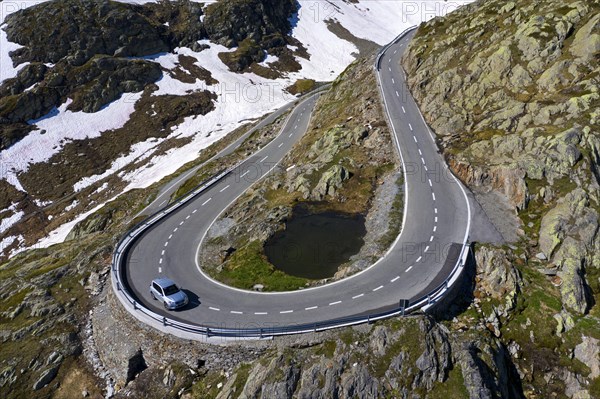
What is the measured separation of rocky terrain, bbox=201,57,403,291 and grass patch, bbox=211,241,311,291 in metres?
0.07

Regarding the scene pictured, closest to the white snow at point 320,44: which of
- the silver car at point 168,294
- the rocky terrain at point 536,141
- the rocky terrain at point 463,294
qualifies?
the rocky terrain at point 536,141

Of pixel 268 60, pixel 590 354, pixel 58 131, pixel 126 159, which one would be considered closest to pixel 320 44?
pixel 268 60

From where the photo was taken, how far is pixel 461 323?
25469 mm

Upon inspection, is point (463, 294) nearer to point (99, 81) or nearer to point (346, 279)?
point (346, 279)

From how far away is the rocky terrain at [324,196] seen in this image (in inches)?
1228

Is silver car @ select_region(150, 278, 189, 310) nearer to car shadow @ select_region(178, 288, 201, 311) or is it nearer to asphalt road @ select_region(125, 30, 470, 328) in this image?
car shadow @ select_region(178, 288, 201, 311)

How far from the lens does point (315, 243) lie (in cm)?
3350

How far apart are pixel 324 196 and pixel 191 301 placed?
691 inches


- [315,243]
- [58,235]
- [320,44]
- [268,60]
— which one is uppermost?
[320,44]

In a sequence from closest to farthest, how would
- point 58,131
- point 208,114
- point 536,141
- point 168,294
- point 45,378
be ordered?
1. point 168,294
2. point 45,378
3. point 536,141
4. point 58,131
5. point 208,114

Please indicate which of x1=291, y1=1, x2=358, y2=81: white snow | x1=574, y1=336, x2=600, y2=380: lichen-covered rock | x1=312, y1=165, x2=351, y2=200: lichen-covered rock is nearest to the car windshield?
x1=312, y1=165, x2=351, y2=200: lichen-covered rock

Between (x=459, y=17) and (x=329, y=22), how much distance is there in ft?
303

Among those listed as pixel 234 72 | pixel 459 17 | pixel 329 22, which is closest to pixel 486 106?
pixel 459 17

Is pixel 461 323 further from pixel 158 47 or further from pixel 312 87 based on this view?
pixel 158 47
